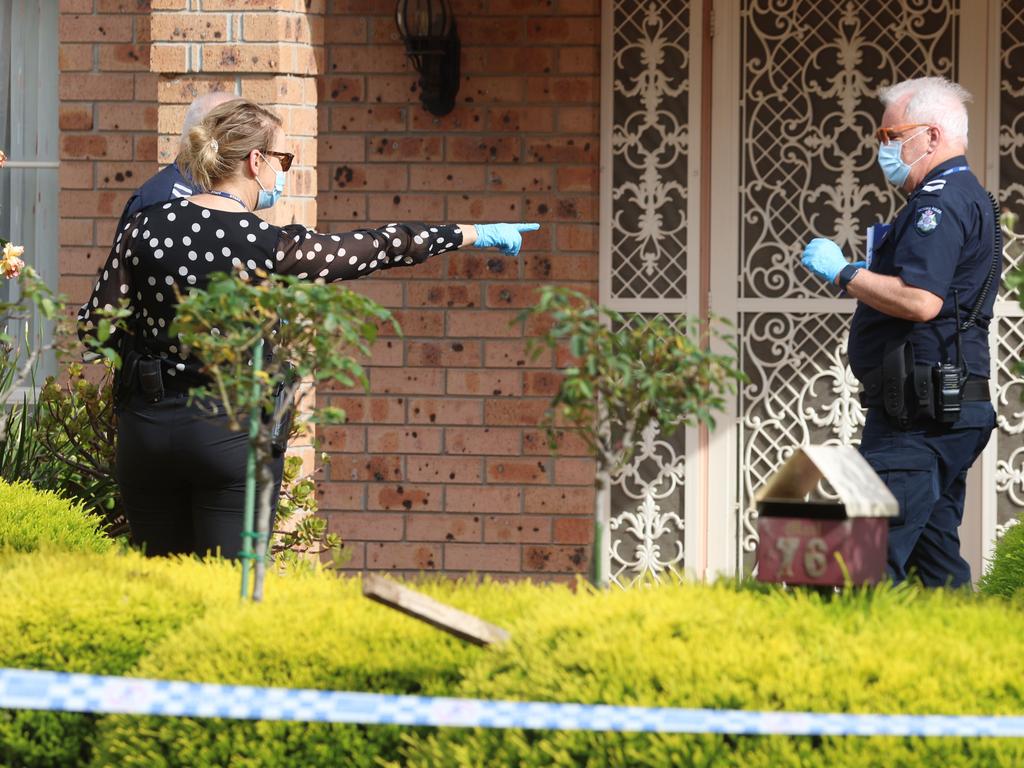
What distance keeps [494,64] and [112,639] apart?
12.6 ft

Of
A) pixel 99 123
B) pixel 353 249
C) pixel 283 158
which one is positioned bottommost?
pixel 353 249

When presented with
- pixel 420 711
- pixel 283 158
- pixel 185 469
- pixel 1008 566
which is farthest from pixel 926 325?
pixel 420 711

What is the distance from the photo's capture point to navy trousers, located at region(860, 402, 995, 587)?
409 centimetres

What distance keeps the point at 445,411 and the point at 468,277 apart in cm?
58

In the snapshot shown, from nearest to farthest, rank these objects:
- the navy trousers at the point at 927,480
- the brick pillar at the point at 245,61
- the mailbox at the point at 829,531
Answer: the mailbox at the point at 829,531 < the navy trousers at the point at 927,480 < the brick pillar at the point at 245,61

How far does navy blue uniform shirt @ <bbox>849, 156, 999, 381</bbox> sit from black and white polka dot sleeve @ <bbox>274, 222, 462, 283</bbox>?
1.25 m

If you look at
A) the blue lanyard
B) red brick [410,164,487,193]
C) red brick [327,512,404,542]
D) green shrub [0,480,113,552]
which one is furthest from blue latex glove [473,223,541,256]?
red brick [327,512,404,542]

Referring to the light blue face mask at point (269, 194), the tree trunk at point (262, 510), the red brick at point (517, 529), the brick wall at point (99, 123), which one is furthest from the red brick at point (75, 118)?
the tree trunk at point (262, 510)

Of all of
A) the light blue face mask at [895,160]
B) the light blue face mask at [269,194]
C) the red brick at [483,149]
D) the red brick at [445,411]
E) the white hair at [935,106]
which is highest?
the red brick at [483,149]

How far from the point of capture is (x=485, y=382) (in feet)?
20.8

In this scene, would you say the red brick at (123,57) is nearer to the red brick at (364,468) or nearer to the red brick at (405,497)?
the red brick at (364,468)

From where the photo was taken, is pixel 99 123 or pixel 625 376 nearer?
pixel 625 376

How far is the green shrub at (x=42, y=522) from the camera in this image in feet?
14.8

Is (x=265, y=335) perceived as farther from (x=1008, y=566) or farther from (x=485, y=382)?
(x=485, y=382)
